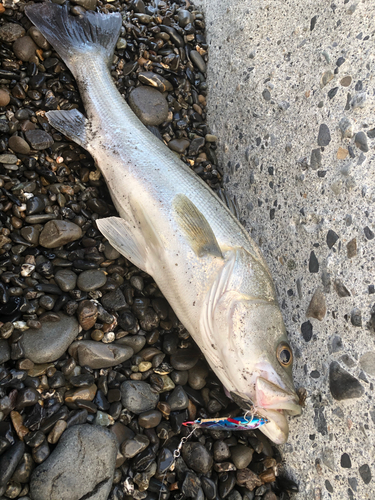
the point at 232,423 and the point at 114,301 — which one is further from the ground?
the point at 114,301

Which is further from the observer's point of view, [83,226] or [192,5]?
[192,5]

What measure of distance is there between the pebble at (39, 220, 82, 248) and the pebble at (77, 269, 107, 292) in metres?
0.28

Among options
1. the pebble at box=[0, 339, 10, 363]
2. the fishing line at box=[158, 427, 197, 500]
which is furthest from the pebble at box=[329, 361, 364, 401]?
the pebble at box=[0, 339, 10, 363]

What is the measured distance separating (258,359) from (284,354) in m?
0.19

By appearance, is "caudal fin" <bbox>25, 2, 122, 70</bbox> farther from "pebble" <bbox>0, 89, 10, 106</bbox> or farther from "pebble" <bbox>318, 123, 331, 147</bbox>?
"pebble" <bbox>318, 123, 331, 147</bbox>

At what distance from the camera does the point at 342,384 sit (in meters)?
2.05

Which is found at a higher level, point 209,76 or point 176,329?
point 209,76

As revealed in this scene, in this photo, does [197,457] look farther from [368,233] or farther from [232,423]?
[368,233]

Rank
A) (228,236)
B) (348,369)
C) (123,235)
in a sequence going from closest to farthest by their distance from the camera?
(348,369)
(228,236)
(123,235)

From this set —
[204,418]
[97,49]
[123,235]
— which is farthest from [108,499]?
[97,49]

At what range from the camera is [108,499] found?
83.7 inches

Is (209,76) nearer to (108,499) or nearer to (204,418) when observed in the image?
A: (204,418)

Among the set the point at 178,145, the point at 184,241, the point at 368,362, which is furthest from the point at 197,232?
the point at 178,145

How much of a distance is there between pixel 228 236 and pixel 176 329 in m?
0.85
